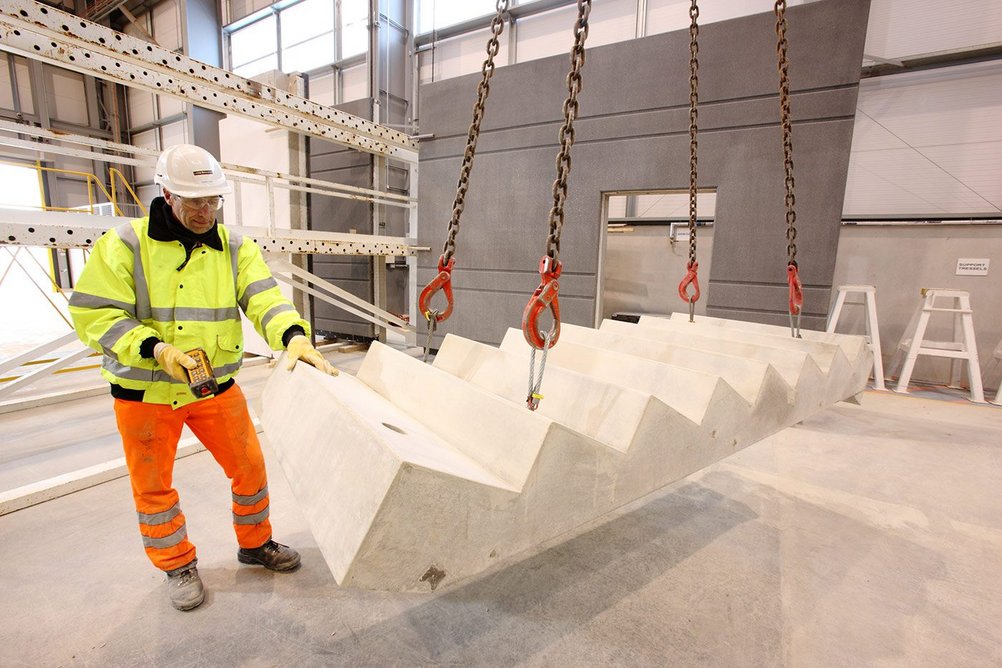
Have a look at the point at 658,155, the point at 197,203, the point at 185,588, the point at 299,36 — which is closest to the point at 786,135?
the point at 658,155

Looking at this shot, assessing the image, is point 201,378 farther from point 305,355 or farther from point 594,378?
point 594,378

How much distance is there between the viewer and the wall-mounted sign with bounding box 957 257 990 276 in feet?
17.1

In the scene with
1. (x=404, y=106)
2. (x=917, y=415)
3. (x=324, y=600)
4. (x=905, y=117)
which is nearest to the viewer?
(x=324, y=600)

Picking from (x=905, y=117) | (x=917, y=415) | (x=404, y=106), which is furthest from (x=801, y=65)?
(x=404, y=106)

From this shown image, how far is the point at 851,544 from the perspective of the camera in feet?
7.72

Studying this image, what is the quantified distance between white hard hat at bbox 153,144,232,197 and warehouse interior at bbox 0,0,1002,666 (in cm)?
59

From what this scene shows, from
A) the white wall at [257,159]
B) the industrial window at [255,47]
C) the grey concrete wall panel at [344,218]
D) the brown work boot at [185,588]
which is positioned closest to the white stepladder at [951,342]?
the brown work boot at [185,588]

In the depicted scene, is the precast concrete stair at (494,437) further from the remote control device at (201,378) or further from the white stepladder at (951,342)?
the white stepladder at (951,342)

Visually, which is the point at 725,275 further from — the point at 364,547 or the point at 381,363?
the point at 364,547

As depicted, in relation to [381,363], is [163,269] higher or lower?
higher

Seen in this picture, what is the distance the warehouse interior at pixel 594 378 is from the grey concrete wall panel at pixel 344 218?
0.05 m

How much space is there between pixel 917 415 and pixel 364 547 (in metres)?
5.74

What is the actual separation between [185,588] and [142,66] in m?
3.44

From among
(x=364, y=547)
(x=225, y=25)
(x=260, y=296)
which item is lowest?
(x=364, y=547)
